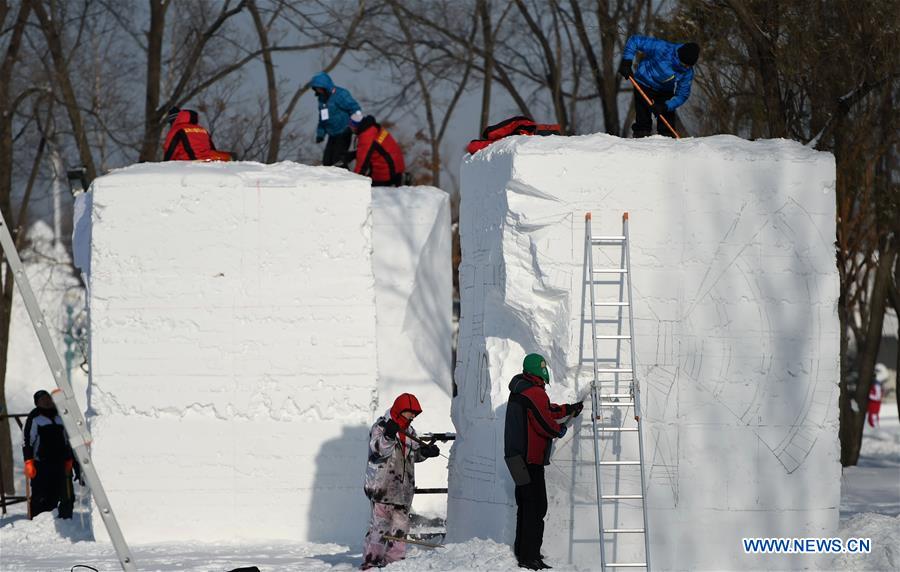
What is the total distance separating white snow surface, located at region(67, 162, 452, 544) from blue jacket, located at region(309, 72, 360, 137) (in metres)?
2.88

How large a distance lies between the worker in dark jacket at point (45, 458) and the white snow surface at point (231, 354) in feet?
5.49

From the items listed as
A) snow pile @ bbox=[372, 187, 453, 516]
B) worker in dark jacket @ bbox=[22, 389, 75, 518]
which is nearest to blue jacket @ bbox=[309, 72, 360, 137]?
snow pile @ bbox=[372, 187, 453, 516]

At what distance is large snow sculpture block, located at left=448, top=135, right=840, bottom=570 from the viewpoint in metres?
10.1

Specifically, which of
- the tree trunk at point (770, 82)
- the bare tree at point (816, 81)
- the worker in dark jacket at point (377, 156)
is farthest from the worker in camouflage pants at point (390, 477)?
the tree trunk at point (770, 82)

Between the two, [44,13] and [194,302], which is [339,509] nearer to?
[194,302]

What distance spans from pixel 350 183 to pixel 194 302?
180 cm

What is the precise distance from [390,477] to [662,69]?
4027 millimetres

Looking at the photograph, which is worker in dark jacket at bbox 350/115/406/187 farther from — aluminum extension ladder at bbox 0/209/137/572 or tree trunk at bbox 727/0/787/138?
aluminum extension ladder at bbox 0/209/137/572

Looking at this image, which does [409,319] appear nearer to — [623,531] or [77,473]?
[77,473]

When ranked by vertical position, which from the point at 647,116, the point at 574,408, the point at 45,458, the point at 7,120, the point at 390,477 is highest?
the point at 7,120

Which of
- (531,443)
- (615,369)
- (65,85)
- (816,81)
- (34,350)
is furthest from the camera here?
(34,350)

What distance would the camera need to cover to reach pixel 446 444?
14531 millimetres

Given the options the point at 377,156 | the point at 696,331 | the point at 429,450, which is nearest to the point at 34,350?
the point at 377,156

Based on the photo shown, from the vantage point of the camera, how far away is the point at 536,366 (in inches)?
386
